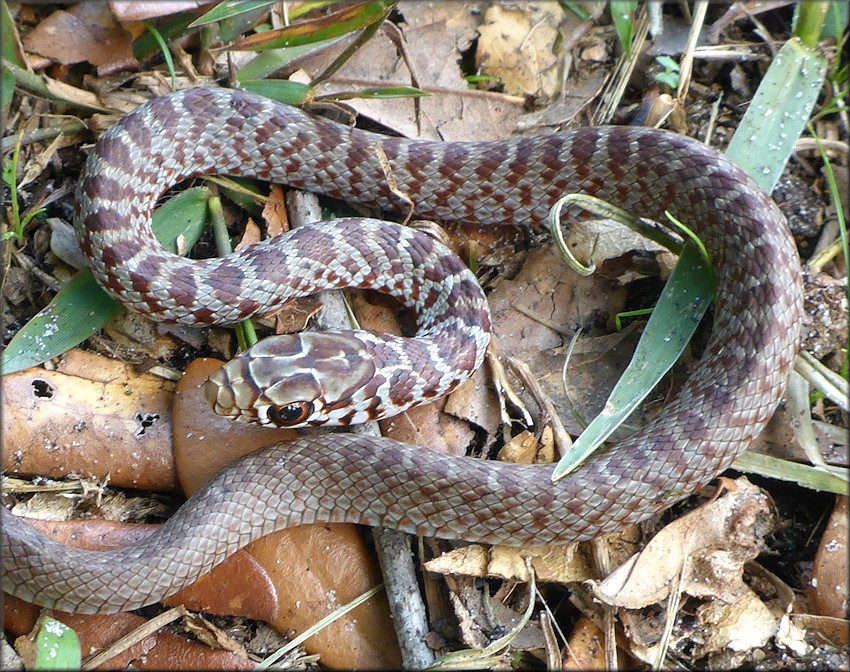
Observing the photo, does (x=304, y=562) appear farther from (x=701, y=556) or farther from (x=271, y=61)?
(x=271, y=61)

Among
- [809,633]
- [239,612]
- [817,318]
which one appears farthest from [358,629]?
[817,318]

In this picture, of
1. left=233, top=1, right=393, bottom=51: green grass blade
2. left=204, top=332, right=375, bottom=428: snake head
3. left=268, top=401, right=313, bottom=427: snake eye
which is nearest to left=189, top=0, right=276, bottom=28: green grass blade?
left=233, top=1, right=393, bottom=51: green grass blade

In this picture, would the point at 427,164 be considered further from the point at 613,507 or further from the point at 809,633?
the point at 809,633

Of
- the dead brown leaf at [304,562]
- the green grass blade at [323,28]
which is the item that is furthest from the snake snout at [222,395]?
the green grass blade at [323,28]

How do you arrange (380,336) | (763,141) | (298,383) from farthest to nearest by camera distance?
1. (763,141)
2. (380,336)
3. (298,383)

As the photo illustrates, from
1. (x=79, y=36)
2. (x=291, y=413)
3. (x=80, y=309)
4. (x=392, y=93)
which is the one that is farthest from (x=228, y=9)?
(x=291, y=413)
